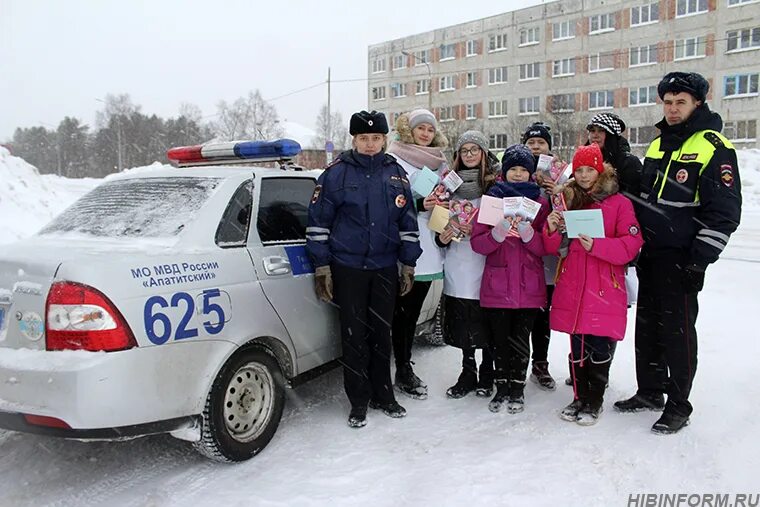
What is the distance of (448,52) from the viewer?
5391 centimetres

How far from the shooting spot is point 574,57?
44906 millimetres

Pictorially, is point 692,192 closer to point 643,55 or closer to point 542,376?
point 542,376

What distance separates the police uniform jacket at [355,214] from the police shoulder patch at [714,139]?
77.2 inches

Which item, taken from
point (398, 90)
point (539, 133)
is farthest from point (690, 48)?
point (539, 133)

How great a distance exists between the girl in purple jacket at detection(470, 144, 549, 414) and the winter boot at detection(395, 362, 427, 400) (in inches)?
22.4

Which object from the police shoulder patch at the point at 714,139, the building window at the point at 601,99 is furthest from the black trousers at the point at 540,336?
the building window at the point at 601,99

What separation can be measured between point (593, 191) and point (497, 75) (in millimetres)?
49006

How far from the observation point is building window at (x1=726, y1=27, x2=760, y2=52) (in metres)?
36.7

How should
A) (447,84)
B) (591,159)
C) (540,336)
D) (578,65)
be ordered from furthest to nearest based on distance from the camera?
(447,84) < (578,65) < (540,336) < (591,159)

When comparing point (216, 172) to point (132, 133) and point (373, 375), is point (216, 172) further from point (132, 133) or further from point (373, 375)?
point (132, 133)

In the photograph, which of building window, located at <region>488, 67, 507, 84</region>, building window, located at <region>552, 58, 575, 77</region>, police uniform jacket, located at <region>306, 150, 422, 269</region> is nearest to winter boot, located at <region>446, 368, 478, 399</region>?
police uniform jacket, located at <region>306, 150, 422, 269</region>

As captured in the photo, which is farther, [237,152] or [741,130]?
[741,130]

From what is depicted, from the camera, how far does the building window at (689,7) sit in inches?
1523

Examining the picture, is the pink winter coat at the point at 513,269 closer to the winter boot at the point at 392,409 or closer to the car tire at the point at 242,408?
the winter boot at the point at 392,409
